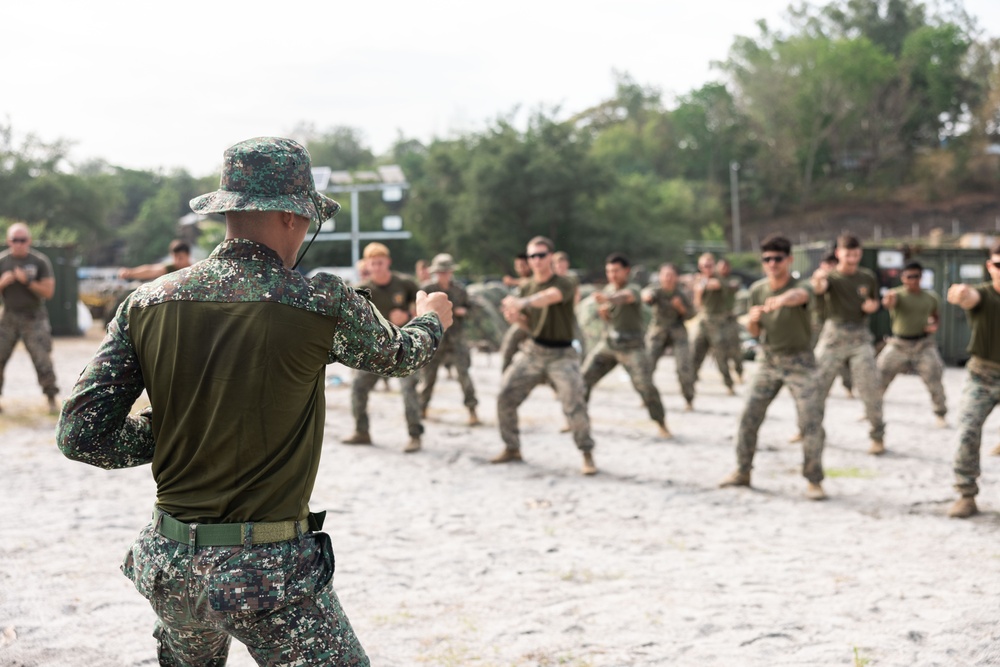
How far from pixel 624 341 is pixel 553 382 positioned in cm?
183

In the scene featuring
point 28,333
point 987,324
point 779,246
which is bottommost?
point 28,333

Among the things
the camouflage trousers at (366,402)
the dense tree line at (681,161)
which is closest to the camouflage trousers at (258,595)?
the camouflage trousers at (366,402)

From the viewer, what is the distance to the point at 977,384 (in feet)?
22.9

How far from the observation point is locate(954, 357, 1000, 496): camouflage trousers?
6.90 meters

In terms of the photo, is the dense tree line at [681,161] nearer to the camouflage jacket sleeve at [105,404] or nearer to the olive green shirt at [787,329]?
the olive green shirt at [787,329]

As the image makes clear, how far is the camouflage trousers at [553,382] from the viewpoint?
8.62 metres

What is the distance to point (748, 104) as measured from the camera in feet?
265

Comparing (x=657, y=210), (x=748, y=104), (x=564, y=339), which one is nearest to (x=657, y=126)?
(x=748, y=104)

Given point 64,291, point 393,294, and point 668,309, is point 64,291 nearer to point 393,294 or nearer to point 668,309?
point 668,309

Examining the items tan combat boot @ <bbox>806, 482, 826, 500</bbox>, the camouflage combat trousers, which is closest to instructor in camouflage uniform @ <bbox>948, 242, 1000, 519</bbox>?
tan combat boot @ <bbox>806, 482, 826, 500</bbox>

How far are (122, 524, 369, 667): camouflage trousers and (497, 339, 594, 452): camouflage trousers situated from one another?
608cm

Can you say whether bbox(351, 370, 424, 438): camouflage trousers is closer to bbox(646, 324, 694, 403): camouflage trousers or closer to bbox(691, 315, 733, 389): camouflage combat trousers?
bbox(646, 324, 694, 403): camouflage trousers

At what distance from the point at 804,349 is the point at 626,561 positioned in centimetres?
260

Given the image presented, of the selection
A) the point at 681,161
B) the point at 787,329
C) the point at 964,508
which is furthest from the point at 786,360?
the point at 681,161
